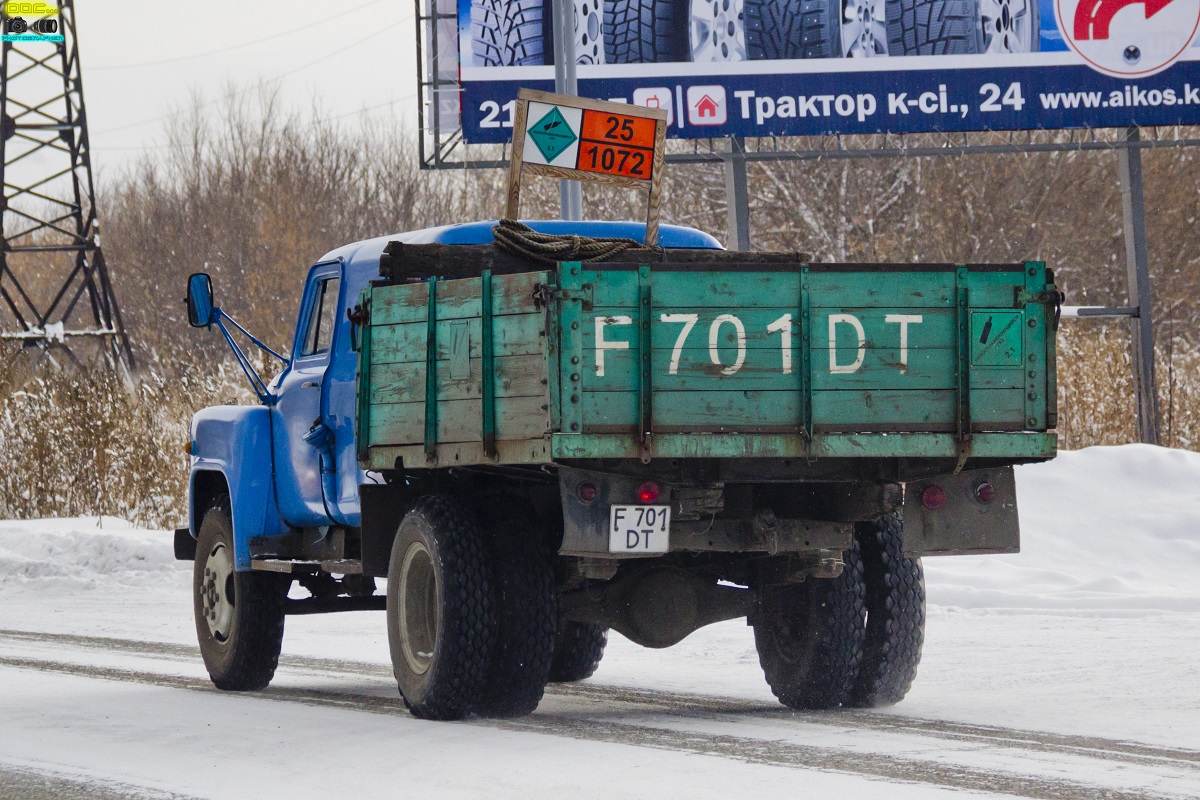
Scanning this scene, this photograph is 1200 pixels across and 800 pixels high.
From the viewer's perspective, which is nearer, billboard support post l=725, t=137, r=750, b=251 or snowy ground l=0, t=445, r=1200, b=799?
snowy ground l=0, t=445, r=1200, b=799

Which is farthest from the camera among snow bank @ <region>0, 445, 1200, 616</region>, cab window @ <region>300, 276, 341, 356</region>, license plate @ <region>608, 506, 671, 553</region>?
snow bank @ <region>0, 445, 1200, 616</region>

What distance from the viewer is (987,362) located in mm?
7957

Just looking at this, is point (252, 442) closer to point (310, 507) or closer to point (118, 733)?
point (310, 507)

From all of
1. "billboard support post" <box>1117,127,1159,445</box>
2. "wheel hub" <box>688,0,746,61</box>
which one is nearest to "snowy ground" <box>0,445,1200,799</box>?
"billboard support post" <box>1117,127,1159,445</box>

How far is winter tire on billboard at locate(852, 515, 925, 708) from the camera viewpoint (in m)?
9.04

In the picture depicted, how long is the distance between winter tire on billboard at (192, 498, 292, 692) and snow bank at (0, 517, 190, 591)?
7311mm

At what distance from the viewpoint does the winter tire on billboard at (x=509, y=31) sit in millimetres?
21953

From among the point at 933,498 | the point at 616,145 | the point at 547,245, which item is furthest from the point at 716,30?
the point at 933,498

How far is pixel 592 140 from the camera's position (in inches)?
424

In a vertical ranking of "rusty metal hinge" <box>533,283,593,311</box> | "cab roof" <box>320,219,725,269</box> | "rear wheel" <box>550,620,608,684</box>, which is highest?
"cab roof" <box>320,219,725,269</box>

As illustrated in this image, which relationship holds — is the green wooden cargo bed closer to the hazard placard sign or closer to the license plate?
the license plate

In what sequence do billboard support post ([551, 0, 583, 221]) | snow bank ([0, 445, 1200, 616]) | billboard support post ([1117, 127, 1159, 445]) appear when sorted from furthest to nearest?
billboard support post ([1117, 127, 1159, 445]) < billboard support post ([551, 0, 583, 221]) < snow bank ([0, 445, 1200, 616])

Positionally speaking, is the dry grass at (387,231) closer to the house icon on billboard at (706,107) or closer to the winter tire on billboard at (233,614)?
the house icon on billboard at (706,107)

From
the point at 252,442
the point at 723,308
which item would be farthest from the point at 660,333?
the point at 252,442
